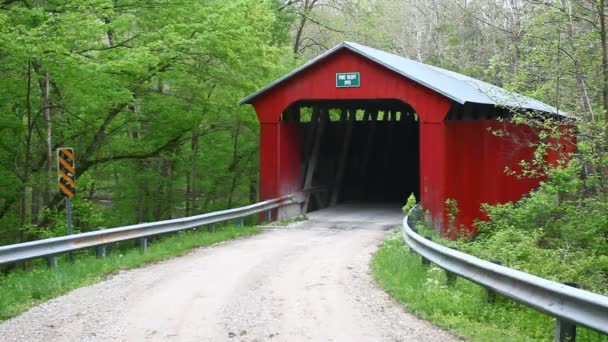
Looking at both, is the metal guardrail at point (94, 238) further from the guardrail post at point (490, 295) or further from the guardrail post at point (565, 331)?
the guardrail post at point (565, 331)

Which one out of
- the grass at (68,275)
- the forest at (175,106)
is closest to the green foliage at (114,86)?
the forest at (175,106)

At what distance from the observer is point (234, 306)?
6609mm

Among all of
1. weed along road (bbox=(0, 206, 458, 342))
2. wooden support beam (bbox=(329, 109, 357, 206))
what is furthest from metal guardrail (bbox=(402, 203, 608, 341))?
wooden support beam (bbox=(329, 109, 357, 206))

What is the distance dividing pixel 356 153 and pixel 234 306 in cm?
1405

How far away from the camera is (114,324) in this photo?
594 cm

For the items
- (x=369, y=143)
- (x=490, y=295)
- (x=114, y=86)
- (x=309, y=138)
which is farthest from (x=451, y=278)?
(x=369, y=143)

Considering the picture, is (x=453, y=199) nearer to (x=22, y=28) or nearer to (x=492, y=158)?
(x=492, y=158)

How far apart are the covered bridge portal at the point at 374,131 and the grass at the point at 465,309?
5710 millimetres

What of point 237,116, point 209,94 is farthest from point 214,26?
point 237,116

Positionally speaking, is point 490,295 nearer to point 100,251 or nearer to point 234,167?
point 100,251

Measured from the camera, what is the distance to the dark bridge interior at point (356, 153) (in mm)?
17188

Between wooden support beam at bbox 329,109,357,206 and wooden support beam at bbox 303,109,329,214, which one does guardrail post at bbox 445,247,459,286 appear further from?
wooden support beam at bbox 329,109,357,206

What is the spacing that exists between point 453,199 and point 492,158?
1993 mm

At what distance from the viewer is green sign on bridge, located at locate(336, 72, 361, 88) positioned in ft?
47.8
